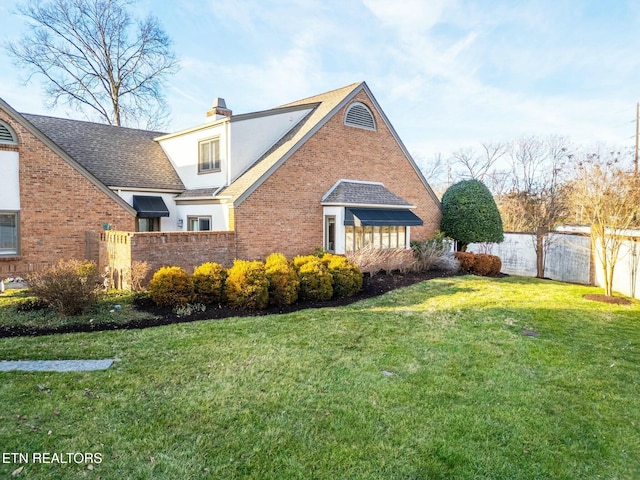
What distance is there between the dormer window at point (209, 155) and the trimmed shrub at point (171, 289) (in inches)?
346

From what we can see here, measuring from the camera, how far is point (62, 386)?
5.84 m

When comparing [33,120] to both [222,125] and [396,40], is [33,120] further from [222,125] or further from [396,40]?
[396,40]

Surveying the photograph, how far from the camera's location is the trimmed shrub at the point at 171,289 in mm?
10906

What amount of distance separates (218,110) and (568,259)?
20.2 m

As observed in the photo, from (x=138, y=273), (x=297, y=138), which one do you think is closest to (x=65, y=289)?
(x=138, y=273)

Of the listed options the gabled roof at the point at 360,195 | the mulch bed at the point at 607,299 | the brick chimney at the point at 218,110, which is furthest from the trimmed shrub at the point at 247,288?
the brick chimney at the point at 218,110

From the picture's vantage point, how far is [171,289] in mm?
10961

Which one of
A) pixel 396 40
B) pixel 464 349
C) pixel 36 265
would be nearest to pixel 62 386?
pixel 464 349

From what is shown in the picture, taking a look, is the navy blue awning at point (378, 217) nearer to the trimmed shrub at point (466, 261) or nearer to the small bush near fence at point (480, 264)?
the trimmed shrub at point (466, 261)

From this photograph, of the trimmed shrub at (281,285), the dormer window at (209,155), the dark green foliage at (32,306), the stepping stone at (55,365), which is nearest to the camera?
the stepping stone at (55,365)

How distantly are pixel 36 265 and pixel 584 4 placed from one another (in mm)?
22518

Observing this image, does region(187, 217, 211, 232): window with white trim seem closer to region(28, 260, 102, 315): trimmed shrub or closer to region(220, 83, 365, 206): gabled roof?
region(220, 83, 365, 206): gabled roof

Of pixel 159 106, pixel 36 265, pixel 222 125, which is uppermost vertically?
pixel 159 106

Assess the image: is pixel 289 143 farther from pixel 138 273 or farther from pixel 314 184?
pixel 138 273
